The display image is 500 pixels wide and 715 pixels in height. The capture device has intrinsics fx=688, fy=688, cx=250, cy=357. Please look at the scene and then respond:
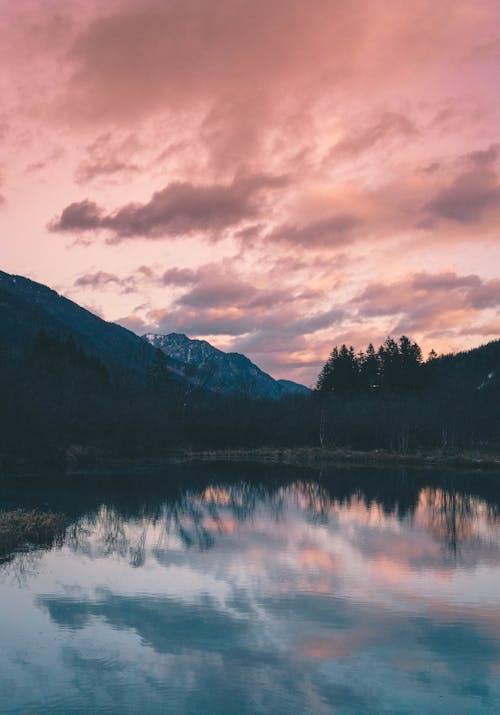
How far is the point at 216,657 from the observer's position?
15633mm

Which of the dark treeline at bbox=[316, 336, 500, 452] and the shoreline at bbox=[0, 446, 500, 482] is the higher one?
the dark treeline at bbox=[316, 336, 500, 452]

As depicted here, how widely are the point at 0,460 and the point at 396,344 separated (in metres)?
95.0

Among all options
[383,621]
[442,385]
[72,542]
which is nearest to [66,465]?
[72,542]

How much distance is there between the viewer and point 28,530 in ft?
97.0

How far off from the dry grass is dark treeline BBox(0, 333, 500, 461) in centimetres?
3357

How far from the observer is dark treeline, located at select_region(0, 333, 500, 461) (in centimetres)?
7081

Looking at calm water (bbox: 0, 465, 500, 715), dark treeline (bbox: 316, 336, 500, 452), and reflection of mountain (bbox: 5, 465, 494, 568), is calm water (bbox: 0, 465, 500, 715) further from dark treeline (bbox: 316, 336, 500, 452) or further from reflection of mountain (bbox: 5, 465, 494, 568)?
dark treeline (bbox: 316, 336, 500, 452)

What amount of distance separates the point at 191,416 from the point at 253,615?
81361mm

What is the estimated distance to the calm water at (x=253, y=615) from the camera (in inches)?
531

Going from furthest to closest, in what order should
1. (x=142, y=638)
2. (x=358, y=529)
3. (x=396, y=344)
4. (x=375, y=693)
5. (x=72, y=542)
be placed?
(x=396, y=344) → (x=358, y=529) → (x=72, y=542) → (x=142, y=638) → (x=375, y=693)

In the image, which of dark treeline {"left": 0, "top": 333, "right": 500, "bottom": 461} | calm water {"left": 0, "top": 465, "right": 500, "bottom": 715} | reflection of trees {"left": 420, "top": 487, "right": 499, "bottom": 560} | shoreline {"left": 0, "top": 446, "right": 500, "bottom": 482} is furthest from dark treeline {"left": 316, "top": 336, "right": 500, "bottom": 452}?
calm water {"left": 0, "top": 465, "right": 500, "bottom": 715}

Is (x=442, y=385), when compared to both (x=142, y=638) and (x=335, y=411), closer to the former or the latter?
(x=335, y=411)

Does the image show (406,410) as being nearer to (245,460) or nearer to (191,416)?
(245,460)

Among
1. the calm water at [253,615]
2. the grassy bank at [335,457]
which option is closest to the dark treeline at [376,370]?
the grassy bank at [335,457]
